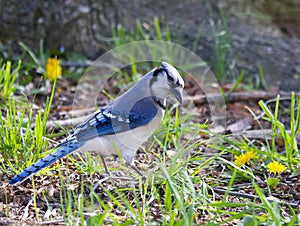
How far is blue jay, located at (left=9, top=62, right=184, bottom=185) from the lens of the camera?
11.4 feet

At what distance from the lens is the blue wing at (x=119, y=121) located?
3.49 m

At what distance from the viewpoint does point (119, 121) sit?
3.51 metres

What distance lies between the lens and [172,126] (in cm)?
412

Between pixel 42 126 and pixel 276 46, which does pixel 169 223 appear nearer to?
pixel 42 126

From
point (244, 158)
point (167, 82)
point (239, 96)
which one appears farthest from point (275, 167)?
point (239, 96)

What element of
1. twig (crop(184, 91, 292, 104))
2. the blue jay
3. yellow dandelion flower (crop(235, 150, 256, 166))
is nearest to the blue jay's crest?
the blue jay

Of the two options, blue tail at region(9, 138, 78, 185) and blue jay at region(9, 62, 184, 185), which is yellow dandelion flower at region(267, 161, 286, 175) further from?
blue tail at region(9, 138, 78, 185)

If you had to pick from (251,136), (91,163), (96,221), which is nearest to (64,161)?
(91,163)

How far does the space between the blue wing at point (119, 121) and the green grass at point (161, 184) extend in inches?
10.2

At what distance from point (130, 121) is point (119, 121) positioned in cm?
6

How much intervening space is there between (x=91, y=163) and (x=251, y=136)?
1.49 meters

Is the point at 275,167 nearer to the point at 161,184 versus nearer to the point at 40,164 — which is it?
the point at 161,184

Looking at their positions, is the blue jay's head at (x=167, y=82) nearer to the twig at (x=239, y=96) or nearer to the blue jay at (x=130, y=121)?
the blue jay at (x=130, y=121)

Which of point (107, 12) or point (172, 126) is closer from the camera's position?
point (172, 126)
